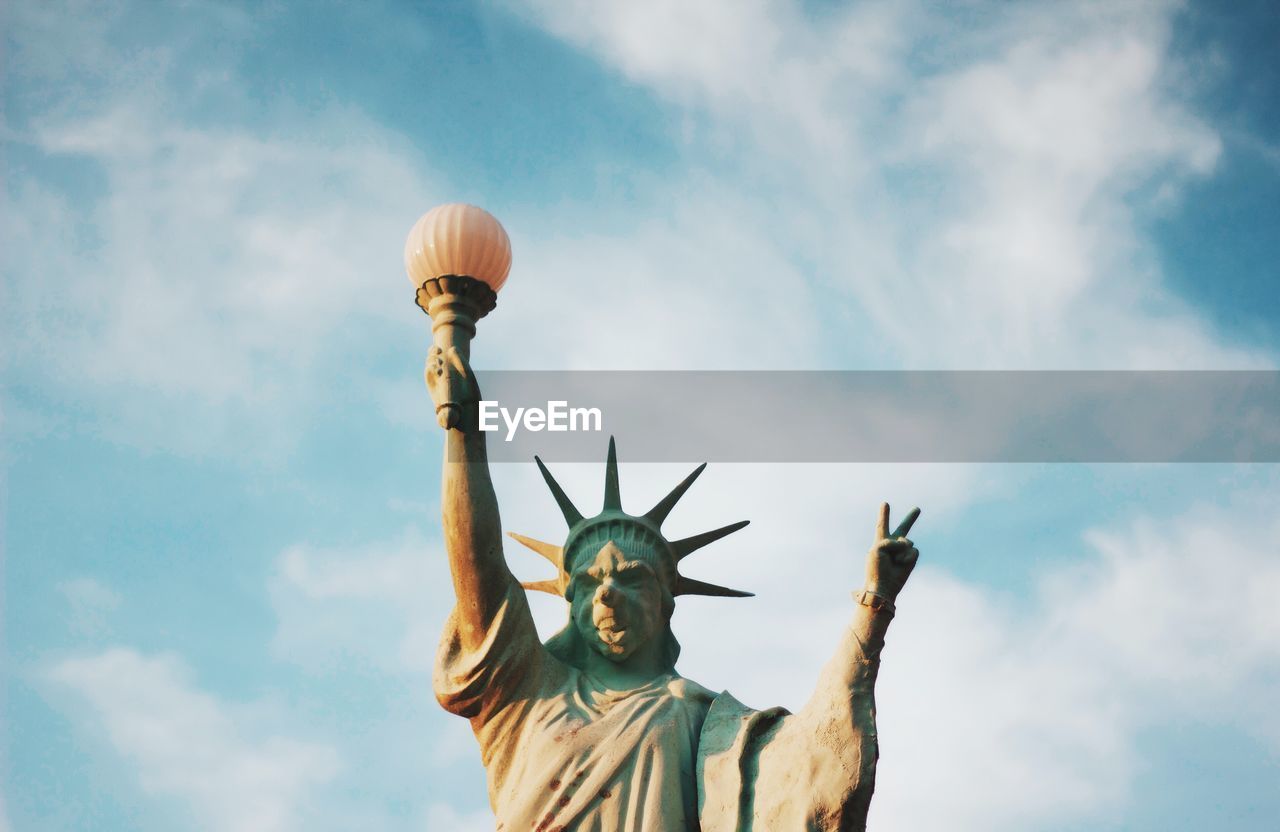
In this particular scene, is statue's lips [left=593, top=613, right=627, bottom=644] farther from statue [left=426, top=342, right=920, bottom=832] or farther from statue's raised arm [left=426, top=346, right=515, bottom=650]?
statue's raised arm [left=426, top=346, right=515, bottom=650]

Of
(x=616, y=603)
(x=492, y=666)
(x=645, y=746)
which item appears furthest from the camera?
(x=616, y=603)

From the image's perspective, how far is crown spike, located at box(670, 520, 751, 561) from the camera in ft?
36.3

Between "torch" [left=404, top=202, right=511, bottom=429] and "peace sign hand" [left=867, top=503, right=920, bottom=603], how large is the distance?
9.28ft

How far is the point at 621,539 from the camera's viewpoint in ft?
35.7

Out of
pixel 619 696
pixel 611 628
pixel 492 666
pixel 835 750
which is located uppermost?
pixel 611 628

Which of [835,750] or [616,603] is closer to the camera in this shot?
[835,750]

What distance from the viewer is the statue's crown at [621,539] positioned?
428 inches

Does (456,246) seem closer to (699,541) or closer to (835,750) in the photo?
(699,541)

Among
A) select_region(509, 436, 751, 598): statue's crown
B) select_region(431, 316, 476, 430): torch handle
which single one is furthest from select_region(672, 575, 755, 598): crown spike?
select_region(431, 316, 476, 430): torch handle

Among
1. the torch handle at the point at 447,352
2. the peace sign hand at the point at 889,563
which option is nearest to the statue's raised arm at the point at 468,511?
the torch handle at the point at 447,352

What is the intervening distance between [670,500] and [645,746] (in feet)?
6.34

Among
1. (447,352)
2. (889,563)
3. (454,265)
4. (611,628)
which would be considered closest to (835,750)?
(889,563)

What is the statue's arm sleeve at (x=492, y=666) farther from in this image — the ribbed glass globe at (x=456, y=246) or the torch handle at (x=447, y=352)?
the ribbed glass globe at (x=456, y=246)

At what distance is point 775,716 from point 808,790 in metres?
0.73
